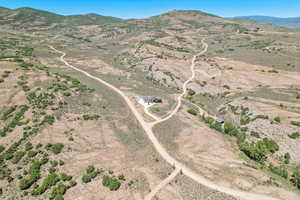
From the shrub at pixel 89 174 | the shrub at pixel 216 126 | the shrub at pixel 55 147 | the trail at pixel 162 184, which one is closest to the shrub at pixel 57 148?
the shrub at pixel 55 147

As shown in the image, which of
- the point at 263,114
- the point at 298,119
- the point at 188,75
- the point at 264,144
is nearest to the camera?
the point at 264,144

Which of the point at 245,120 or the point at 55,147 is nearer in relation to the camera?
the point at 55,147

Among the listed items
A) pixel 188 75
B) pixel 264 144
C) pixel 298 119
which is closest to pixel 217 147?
pixel 264 144

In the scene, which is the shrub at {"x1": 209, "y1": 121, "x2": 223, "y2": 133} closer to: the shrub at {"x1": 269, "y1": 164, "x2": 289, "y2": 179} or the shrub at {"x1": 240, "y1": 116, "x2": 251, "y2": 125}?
the shrub at {"x1": 240, "y1": 116, "x2": 251, "y2": 125}

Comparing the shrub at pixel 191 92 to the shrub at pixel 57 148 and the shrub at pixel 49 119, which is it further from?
the shrub at pixel 57 148

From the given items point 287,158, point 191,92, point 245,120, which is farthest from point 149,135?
point 191,92

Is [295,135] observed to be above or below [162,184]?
below

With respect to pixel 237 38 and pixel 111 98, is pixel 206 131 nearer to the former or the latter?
pixel 111 98

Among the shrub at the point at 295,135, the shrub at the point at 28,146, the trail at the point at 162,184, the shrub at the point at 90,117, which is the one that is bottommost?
the shrub at the point at 295,135

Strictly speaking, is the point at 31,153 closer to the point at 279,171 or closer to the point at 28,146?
the point at 28,146

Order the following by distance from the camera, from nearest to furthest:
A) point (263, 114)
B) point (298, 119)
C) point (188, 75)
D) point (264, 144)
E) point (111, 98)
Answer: point (264, 144)
point (298, 119)
point (263, 114)
point (111, 98)
point (188, 75)

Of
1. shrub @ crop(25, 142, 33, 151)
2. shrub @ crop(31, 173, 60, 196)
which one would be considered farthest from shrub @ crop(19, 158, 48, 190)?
shrub @ crop(25, 142, 33, 151)
